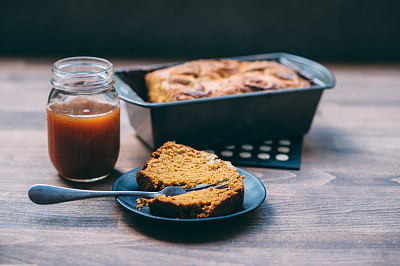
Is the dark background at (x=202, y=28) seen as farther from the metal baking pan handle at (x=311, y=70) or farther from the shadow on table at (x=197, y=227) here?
the shadow on table at (x=197, y=227)

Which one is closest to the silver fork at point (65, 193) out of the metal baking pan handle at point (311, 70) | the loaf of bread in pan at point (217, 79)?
the loaf of bread in pan at point (217, 79)

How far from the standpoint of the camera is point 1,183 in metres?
1.40

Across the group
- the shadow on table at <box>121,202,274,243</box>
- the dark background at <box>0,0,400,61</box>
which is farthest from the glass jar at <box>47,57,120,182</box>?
the dark background at <box>0,0,400,61</box>

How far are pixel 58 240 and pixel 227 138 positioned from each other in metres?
0.73

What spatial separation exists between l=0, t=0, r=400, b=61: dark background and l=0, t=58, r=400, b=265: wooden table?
1.13 metres

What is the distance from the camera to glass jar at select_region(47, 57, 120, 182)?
133 centimetres

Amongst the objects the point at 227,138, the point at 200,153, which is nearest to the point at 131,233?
the point at 200,153

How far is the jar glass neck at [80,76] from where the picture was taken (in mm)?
→ 1322

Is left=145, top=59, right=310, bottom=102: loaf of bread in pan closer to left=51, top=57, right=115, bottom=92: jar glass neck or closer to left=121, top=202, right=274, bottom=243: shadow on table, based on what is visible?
left=51, top=57, right=115, bottom=92: jar glass neck

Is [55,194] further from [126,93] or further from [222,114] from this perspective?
[222,114]

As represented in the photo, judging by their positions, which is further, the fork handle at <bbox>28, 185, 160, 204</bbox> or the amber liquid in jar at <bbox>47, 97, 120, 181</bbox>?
the amber liquid in jar at <bbox>47, 97, 120, 181</bbox>

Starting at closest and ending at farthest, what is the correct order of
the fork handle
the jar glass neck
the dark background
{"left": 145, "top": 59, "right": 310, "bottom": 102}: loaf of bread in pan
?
the fork handle, the jar glass neck, {"left": 145, "top": 59, "right": 310, "bottom": 102}: loaf of bread in pan, the dark background

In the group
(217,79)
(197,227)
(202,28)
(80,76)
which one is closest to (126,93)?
(80,76)

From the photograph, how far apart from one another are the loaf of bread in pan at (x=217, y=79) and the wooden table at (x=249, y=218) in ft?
0.74
